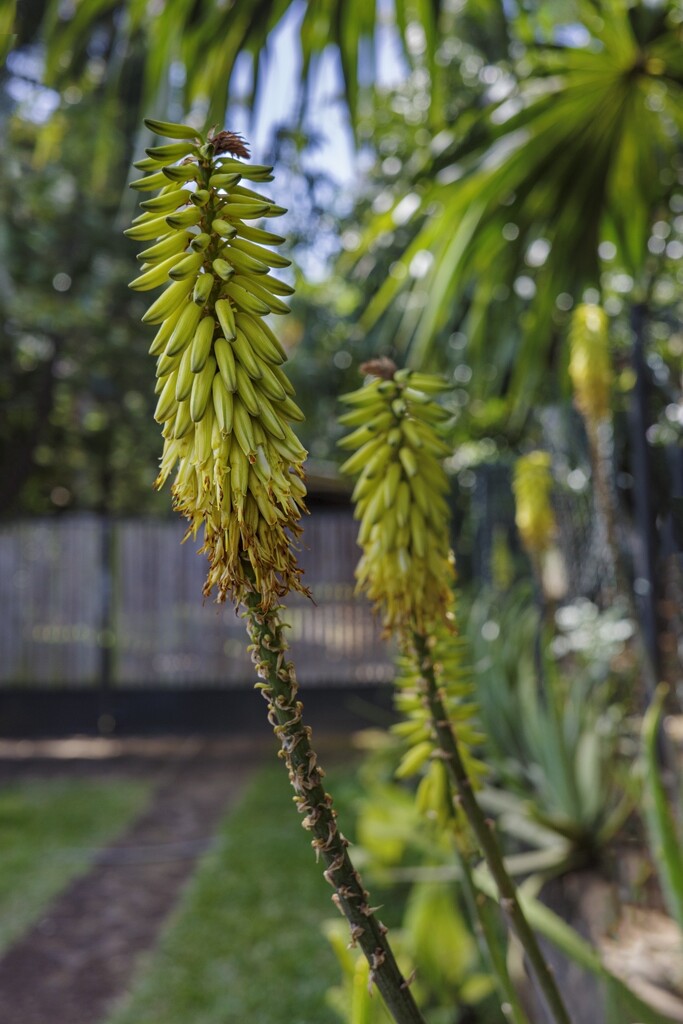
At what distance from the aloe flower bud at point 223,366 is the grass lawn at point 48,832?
3333 millimetres

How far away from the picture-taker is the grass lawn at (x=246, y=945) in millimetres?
2760

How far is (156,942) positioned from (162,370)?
3.25 metres

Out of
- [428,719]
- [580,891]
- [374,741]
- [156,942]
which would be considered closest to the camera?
[428,719]

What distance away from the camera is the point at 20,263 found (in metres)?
5.41

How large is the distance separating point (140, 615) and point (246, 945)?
377 centimetres

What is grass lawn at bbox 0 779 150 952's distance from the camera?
3715 millimetres

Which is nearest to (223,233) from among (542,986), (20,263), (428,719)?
(428,719)

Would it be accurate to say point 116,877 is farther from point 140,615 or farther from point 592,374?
point 592,374

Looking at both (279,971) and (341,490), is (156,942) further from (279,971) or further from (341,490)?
(341,490)

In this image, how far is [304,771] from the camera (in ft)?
1.91

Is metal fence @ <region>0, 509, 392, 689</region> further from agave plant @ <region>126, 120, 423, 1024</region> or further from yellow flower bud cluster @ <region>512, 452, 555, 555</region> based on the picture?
agave plant @ <region>126, 120, 423, 1024</region>

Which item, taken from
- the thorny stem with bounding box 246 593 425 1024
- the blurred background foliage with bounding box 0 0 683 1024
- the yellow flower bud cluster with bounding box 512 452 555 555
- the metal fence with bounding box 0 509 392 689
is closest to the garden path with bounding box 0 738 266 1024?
the metal fence with bounding box 0 509 392 689

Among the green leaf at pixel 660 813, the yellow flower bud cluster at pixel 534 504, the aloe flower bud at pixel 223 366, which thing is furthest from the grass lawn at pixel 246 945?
the aloe flower bud at pixel 223 366

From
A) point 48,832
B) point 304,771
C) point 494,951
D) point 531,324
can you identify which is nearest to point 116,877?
point 48,832
